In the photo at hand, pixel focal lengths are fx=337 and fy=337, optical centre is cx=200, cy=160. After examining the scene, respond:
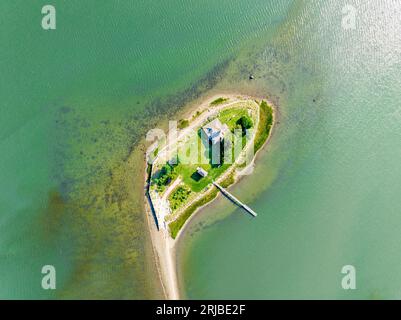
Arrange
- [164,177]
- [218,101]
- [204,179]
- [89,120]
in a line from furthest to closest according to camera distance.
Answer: [218,101] → [204,179] → [89,120] → [164,177]

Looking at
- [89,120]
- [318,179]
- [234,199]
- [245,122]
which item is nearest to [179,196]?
[234,199]

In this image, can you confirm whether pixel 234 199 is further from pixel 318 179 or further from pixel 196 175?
pixel 318 179

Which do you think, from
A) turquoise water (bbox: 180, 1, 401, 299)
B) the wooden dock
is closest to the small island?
the wooden dock

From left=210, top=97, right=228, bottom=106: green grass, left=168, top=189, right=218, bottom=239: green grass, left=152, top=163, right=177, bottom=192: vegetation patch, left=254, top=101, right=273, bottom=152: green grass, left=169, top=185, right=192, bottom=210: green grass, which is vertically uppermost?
left=210, top=97, right=228, bottom=106: green grass

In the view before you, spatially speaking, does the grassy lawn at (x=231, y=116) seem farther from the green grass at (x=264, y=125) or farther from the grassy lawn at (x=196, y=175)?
the grassy lawn at (x=196, y=175)

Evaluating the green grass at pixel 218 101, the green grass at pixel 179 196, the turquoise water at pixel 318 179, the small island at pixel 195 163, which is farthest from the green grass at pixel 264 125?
the green grass at pixel 179 196

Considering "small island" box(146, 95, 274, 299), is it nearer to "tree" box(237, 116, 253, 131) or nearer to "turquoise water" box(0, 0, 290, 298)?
"tree" box(237, 116, 253, 131)

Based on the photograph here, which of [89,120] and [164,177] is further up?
[89,120]
